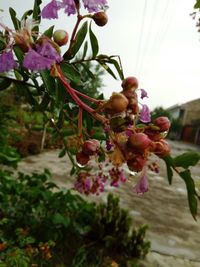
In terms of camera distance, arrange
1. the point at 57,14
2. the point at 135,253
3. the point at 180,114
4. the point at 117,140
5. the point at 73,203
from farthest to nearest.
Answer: the point at 180,114
the point at 135,253
the point at 73,203
the point at 57,14
the point at 117,140

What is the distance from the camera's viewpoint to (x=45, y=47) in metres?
0.57

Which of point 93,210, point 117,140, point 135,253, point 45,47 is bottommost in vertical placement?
point 135,253

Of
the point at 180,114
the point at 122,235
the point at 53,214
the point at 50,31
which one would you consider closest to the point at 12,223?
the point at 53,214

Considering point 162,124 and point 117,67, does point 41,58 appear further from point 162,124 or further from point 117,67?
point 117,67

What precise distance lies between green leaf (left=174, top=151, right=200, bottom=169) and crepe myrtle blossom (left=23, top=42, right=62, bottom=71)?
30 cm

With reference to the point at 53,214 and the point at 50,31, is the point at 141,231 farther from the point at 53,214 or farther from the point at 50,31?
the point at 50,31

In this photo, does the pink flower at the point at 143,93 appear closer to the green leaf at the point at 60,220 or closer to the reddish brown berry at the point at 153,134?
the reddish brown berry at the point at 153,134

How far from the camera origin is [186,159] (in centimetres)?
73

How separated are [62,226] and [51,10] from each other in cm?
385

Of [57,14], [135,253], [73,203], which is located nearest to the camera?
[57,14]

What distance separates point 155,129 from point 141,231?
401 centimetres

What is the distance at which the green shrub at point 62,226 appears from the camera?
3988 mm

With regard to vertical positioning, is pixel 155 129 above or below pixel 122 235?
above

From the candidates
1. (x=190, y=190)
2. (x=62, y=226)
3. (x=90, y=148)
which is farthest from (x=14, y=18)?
(x=62, y=226)
